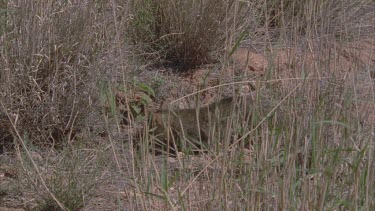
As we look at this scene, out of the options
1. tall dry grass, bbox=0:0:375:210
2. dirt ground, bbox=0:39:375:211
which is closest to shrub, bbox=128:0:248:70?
tall dry grass, bbox=0:0:375:210

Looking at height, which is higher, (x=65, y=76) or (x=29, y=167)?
(x=65, y=76)

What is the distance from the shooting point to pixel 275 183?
110 inches

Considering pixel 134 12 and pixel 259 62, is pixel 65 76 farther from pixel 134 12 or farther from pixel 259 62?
pixel 259 62

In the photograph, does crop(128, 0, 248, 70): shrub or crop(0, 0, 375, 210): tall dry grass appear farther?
crop(128, 0, 248, 70): shrub

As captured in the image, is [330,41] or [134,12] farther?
[134,12]

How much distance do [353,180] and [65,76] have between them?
2066 mm

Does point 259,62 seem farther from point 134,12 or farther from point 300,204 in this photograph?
point 300,204

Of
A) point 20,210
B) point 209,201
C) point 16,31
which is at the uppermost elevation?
point 16,31

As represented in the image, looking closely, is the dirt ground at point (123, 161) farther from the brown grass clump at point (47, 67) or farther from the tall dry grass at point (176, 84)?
the brown grass clump at point (47, 67)

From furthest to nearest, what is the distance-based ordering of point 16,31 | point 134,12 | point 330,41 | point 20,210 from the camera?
point 134,12 < point 16,31 < point 20,210 < point 330,41

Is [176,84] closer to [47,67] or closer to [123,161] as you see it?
[47,67]

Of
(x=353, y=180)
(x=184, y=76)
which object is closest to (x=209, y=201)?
(x=353, y=180)

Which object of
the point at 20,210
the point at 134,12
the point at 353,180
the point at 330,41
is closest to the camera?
the point at 353,180

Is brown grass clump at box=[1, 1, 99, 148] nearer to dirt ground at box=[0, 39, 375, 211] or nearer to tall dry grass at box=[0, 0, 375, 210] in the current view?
tall dry grass at box=[0, 0, 375, 210]
